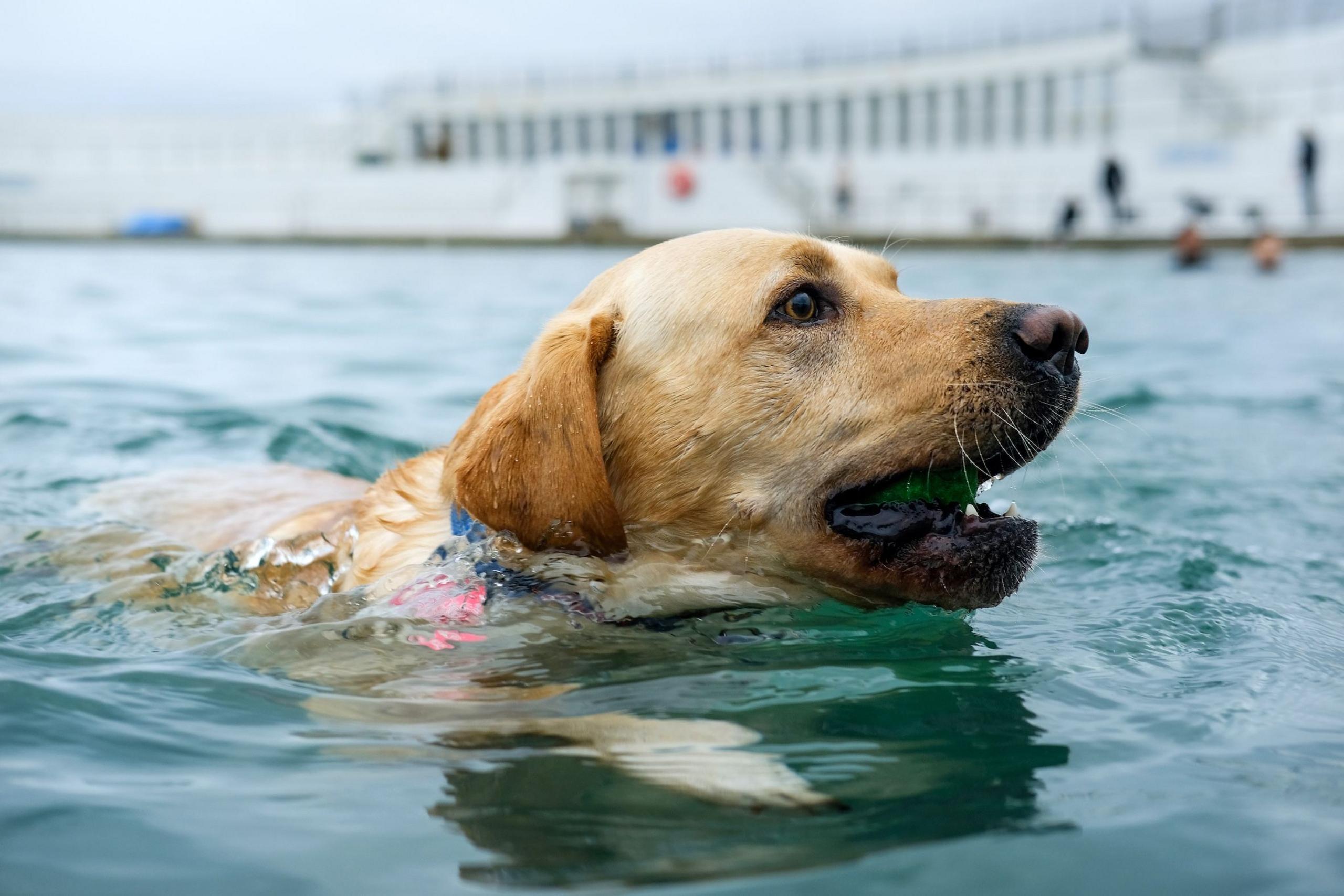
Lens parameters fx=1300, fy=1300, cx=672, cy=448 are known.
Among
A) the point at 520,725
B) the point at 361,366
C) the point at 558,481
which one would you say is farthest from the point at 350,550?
the point at 361,366

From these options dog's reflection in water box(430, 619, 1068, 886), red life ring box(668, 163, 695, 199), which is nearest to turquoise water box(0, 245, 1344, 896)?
dog's reflection in water box(430, 619, 1068, 886)

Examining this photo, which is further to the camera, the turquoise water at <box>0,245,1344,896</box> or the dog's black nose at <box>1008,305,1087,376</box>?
the dog's black nose at <box>1008,305,1087,376</box>

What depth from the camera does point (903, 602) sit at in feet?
11.7

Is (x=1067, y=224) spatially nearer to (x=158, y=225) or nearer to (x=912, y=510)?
(x=158, y=225)

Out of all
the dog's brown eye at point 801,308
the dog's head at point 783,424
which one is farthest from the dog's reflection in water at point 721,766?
the dog's brown eye at point 801,308

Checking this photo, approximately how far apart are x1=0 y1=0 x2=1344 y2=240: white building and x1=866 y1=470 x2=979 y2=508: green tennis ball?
2931 centimetres

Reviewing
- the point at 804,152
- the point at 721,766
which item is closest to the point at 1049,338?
the point at 721,766

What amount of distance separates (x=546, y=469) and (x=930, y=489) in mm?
1027

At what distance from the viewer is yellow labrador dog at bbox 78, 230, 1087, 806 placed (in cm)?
339

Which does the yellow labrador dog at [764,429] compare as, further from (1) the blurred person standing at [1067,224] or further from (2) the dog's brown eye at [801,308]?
(1) the blurred person standing at [1067,224]

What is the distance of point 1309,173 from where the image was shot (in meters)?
34.3

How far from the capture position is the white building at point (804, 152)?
4103 centimetres

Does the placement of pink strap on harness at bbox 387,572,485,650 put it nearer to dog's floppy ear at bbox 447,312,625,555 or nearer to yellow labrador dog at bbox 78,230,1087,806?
yellow labrador dog at bbox 78,230,1087,806

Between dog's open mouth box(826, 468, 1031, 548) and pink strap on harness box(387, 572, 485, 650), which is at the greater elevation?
dog's open mouth box(826, 468, 1031, 548)
